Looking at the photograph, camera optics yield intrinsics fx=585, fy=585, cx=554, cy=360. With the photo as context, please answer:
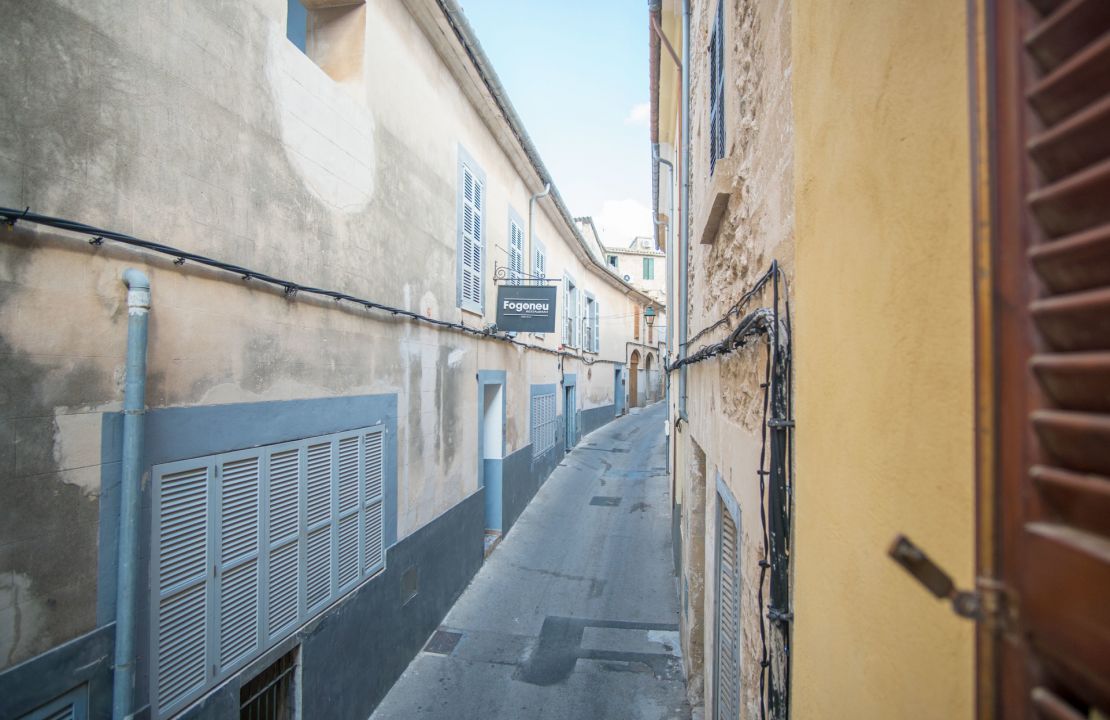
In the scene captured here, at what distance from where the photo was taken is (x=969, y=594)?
2.75 ft

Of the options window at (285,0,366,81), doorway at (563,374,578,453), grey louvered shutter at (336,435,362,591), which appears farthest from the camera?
doorway at (563,374,578,453)

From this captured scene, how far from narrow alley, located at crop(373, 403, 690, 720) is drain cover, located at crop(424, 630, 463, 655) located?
16 mm

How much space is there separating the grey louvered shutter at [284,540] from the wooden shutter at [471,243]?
4629mm

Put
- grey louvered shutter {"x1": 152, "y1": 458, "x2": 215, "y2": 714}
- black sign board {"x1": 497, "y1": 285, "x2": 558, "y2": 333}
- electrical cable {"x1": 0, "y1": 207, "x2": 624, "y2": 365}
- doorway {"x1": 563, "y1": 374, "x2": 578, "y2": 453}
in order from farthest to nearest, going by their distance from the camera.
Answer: doorway {"x1": 563, "y1": 374, "x2": 578, "y2": 453} < black sign board {"x1": 497, "y1": 285, "x2": 558, "y2": 333} < grey louvered shutter {"x1": 152, "y1": 458, "x2": 215, "y2": 714} < electrical cable {"x1": 0, "y1": 207, "x2": 624, "y2": 365}

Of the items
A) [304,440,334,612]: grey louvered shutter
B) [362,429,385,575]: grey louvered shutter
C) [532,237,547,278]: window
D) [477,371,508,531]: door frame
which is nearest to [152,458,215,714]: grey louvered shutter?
[304,440,334,612]: grey louvered shutter

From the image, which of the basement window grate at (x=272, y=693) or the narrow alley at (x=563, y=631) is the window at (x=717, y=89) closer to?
the basement window grate at (x=272, y=693)

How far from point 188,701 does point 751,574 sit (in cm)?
366

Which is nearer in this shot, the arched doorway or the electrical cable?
the electrical cable

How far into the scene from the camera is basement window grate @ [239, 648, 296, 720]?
4629mm

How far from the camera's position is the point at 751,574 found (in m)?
2.88

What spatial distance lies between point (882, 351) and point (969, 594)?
0.66m

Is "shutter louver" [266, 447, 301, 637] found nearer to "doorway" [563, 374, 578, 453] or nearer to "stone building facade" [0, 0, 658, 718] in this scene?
"stone building facade" [0, 0, 658, 718]

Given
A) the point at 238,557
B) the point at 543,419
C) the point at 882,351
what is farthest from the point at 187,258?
the point at 543,419

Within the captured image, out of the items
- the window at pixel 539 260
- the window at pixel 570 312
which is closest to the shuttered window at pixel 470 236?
the window at pixel 539 260
